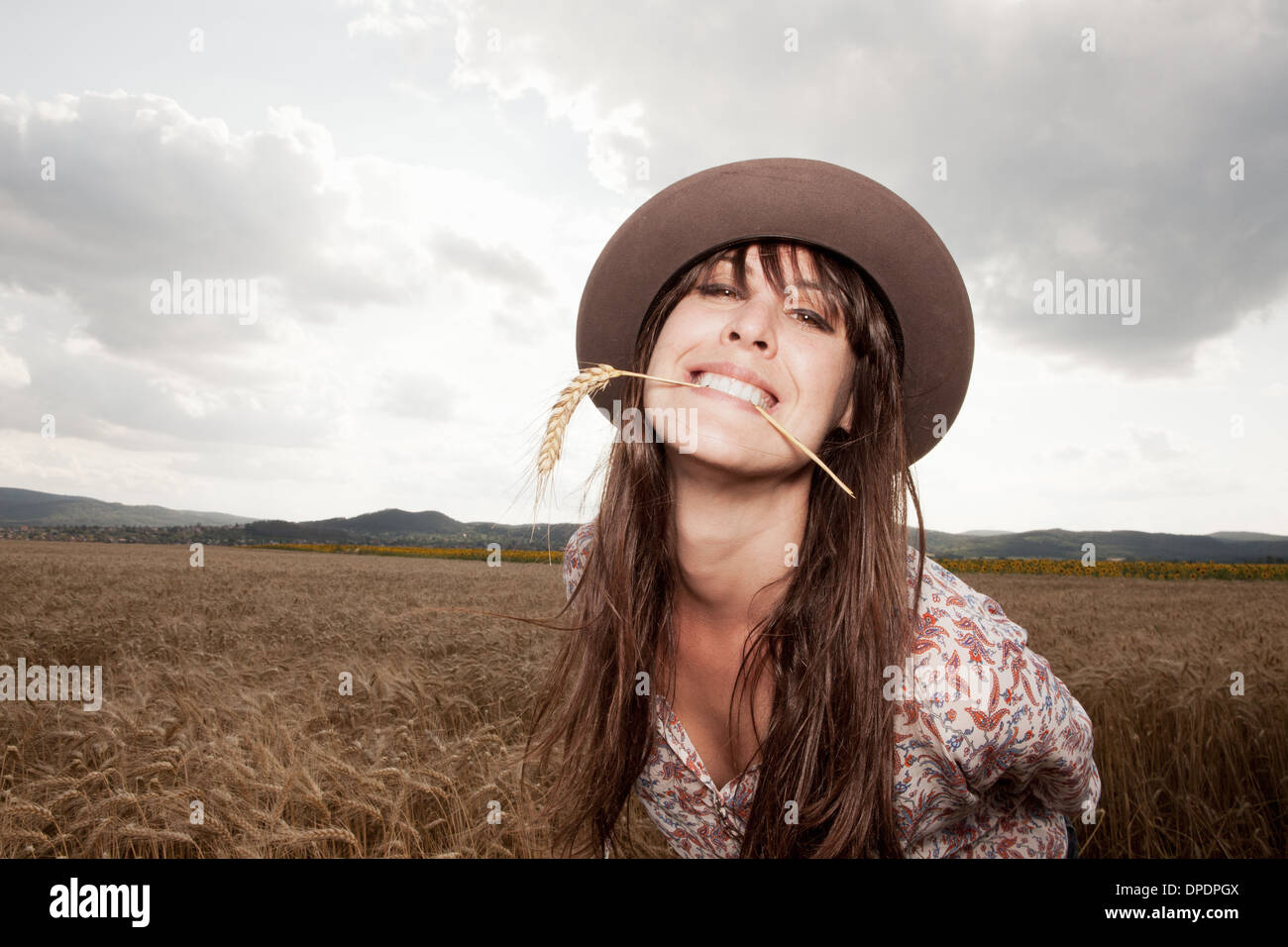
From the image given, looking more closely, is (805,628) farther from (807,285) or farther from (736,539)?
(807,285)

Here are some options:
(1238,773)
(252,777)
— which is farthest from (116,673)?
(1238,773)

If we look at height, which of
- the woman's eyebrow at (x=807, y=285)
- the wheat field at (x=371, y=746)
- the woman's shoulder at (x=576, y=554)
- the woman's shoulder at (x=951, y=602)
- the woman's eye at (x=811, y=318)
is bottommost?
the wheat field at (x=371, y=746)

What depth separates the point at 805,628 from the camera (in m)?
2.08

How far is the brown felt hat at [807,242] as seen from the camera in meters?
1.99

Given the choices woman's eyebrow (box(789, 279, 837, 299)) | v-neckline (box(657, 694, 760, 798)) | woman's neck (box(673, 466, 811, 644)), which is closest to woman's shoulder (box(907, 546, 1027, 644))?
woman's neck (box(673, 466, 811, 644))

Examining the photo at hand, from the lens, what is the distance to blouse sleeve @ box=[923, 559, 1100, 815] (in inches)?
71.7

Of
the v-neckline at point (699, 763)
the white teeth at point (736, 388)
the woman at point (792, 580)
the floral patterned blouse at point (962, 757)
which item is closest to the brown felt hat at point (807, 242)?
the woman at point (792, 580)

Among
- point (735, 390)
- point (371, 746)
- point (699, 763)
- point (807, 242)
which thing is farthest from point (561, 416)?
point (371, 746)

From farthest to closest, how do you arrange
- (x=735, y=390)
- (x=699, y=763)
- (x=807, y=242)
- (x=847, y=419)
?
(x=699, y=763) → (x=847, y=419) → (x=807, y=242) → (x=735, y=390)

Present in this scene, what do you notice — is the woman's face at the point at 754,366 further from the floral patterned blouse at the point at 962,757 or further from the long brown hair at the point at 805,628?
the floral patterned blouse at the point at 962,757

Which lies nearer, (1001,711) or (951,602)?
(1001,711)

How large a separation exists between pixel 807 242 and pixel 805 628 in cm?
104

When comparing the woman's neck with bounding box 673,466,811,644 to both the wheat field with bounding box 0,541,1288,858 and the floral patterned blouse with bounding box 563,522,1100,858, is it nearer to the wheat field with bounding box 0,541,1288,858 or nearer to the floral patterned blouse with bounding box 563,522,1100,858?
the floral patterned blouse with bounding box 563,522,1100,858

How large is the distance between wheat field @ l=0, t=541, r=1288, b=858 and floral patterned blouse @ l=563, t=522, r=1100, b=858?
24.9 inches
